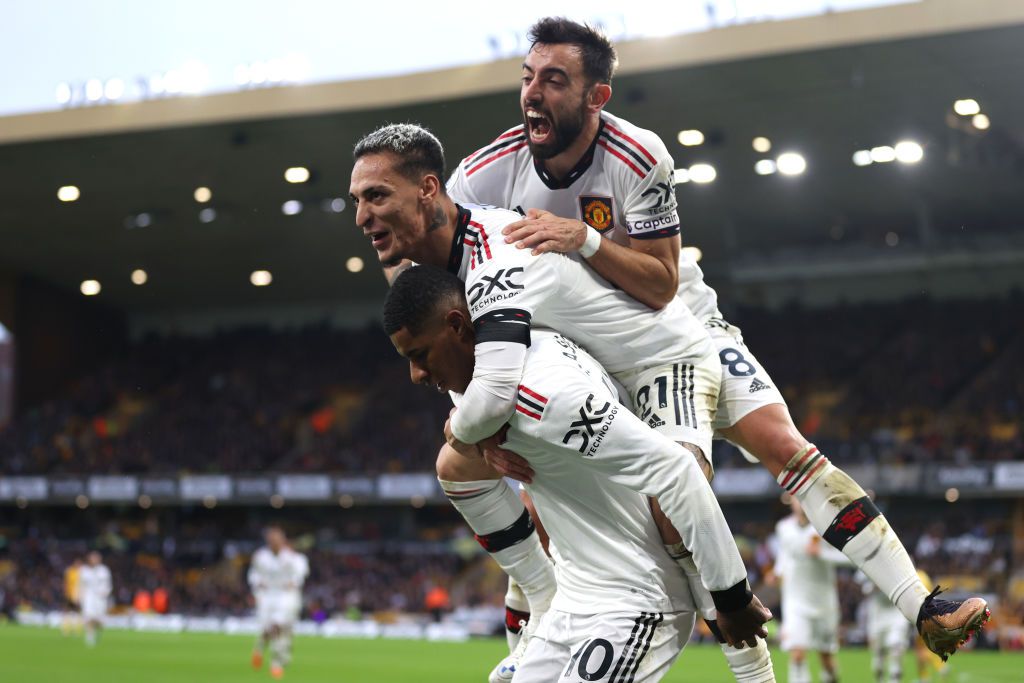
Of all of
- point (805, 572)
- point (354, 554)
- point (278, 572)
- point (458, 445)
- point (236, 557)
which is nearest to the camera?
point (458, 445)

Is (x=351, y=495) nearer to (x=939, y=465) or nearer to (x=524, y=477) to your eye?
(x=939, y=465)

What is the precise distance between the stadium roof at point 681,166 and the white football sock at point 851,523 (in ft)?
56.8

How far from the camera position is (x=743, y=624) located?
183 inches

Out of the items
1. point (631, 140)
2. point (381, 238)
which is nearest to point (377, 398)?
point (631, 140)

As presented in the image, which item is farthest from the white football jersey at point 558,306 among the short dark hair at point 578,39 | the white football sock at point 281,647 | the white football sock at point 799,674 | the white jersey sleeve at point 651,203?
the white football sock at point 281,647

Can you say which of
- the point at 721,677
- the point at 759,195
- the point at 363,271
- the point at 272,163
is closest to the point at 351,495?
the point at 363,271

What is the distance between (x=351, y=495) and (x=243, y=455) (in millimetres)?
4700

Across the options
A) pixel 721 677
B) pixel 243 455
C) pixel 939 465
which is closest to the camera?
pixel 721 677

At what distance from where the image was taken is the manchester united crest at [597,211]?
5723 millimetres

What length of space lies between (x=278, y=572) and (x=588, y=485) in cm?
1763

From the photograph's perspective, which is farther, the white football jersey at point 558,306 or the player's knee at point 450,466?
the player's knee at point 450,466

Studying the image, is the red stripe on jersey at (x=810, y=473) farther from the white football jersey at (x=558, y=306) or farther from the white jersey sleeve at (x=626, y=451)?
the white jersey sleeve at (x=626, y=451)

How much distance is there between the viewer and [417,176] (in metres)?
4.90

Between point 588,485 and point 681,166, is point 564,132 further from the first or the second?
point 681,166
